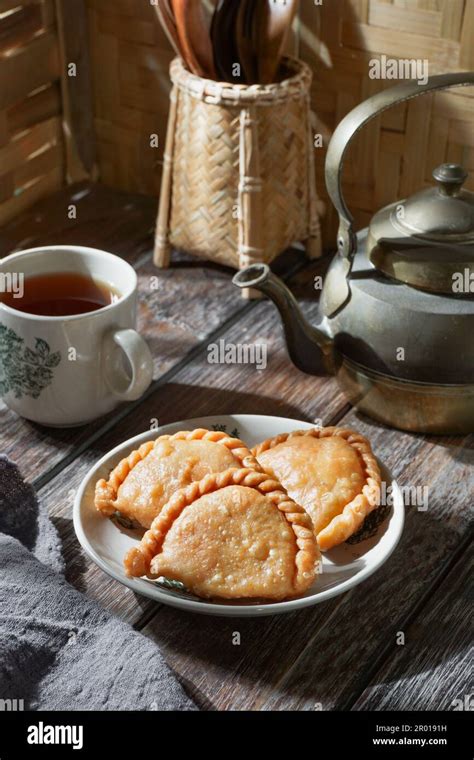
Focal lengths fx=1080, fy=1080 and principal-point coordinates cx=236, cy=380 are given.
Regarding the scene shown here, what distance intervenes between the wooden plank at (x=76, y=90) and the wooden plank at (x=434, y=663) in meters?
0.86

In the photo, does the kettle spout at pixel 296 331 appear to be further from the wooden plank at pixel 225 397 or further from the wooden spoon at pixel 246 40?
the wooden spoon at pixel 246 40

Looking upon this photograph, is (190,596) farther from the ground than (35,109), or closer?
closer

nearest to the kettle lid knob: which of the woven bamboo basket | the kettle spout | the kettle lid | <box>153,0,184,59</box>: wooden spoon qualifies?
the kettle lid

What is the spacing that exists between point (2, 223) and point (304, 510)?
2.41 ft

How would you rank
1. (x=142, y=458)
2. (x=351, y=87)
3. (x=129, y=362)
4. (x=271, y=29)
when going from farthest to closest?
(x=351, y=87), (x=271, y=29), (x=129, y=362), (x=142, y=458)

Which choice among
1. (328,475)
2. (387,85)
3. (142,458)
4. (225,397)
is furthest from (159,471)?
(387,85)

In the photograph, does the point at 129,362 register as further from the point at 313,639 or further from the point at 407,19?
the point at 407,19

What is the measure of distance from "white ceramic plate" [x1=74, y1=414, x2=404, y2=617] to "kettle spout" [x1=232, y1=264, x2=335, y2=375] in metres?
0.10

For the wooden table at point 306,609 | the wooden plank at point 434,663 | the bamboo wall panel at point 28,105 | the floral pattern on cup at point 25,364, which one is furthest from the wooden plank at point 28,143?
the wooden plank at point 434,663

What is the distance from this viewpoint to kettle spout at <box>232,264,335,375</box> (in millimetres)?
990

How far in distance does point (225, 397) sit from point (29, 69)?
1.78 feet

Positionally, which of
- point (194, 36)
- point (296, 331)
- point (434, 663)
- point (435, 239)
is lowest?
point (434, 663)

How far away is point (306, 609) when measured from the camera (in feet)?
2.76

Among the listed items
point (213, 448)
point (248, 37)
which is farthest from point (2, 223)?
point (213, 448)
